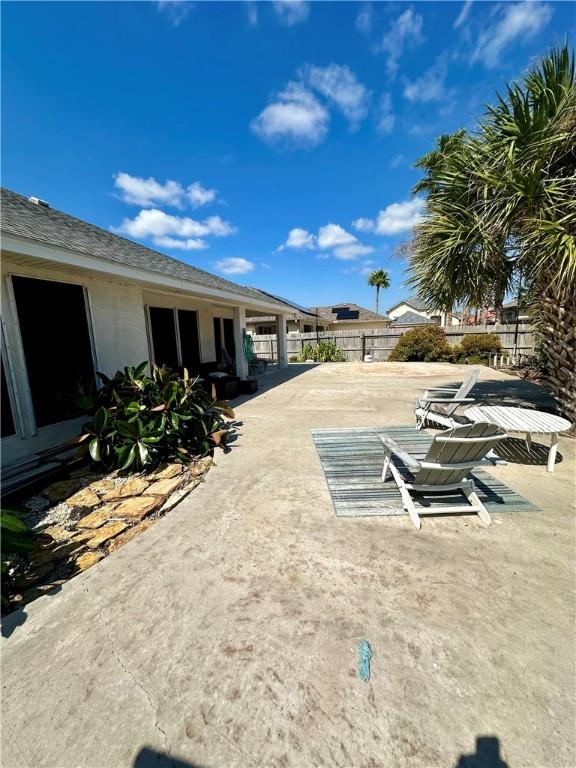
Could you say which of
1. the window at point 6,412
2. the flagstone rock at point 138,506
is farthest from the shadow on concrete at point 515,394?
the window at point 6,412

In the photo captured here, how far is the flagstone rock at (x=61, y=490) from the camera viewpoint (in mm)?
3730

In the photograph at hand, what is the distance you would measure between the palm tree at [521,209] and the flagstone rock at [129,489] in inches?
245

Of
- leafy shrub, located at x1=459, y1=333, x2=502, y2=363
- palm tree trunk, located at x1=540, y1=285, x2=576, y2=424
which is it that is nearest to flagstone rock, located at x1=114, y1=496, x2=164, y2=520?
palm tree trunk, located at x1=540, y1=285, x2=576, y2=424

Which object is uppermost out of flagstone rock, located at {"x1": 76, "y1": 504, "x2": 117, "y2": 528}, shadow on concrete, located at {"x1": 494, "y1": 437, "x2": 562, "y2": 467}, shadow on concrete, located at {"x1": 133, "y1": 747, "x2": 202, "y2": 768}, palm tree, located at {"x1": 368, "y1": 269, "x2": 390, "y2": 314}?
palm tree, located at {"x1": 368, "y1": 269, "x2": 390, "y2": 314}

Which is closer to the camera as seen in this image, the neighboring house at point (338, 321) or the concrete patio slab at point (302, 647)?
the concrete patio slab at point (302, 647)

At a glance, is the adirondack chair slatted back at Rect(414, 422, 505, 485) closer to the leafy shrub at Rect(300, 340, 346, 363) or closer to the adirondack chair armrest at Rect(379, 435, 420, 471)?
the adirondack chair armrest at Rect(379, 435, 420, 471)

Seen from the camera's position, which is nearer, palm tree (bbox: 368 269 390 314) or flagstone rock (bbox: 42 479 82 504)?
flagstone rock (bbox: 42 479 82 504)

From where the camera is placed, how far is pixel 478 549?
267 centimetres

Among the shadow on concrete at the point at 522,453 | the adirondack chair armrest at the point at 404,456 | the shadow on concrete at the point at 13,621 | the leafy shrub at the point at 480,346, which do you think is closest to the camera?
the shadow on concrete at the point at 13,621

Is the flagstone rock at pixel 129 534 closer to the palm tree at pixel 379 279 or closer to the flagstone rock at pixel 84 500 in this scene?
the flagstone rock at pixel 84 500

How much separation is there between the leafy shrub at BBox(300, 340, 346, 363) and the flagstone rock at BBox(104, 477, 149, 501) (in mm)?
17089

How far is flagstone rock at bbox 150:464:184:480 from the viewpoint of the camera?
414 centimetres

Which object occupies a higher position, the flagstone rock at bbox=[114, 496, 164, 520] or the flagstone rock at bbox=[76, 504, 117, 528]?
the flagstone rock at bbox=[114, 496, 164, 520]

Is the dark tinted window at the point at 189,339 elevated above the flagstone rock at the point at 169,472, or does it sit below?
above
